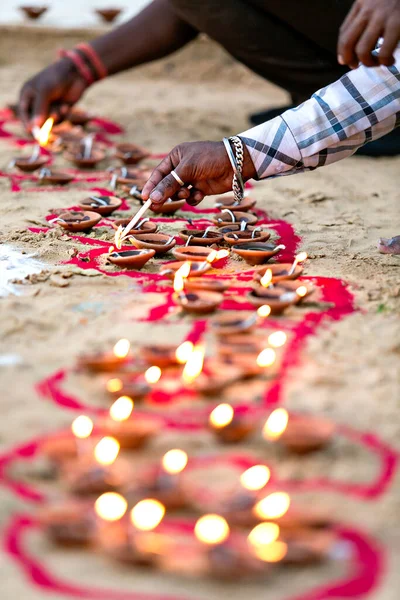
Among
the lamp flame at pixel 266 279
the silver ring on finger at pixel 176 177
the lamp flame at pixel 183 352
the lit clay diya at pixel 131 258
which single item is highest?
the silver ring on finger at pixel 176 177

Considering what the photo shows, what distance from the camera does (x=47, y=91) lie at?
13.0 feet

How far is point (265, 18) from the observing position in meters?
3.84

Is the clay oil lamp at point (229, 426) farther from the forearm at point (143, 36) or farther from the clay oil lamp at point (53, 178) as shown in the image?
the forearm at point (143, 36)

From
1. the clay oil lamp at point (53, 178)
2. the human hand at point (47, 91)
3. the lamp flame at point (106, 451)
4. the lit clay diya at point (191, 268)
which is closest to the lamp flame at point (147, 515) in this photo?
the lamp flame at point (106, 451)

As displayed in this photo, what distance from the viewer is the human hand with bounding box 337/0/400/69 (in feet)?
6.91

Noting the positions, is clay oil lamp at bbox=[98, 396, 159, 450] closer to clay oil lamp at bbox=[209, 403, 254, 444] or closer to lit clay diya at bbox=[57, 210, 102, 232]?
clay oil lamp at bbox=[209, 403, 254, 444]

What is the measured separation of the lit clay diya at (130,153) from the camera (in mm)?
3773

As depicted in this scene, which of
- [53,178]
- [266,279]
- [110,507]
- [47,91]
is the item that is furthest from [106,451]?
[47,91]

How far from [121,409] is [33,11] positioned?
6.05 m

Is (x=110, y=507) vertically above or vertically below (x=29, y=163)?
below

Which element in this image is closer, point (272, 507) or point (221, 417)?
point (272, 507)

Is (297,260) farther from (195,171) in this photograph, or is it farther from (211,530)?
(211,530)

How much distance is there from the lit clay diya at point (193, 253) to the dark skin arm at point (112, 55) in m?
1.81

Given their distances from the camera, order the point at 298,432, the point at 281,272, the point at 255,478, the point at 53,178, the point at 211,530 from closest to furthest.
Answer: the point at 211,530, the point at 255,478, the point at 298,432, the point at 281,272, the point at 53,178
